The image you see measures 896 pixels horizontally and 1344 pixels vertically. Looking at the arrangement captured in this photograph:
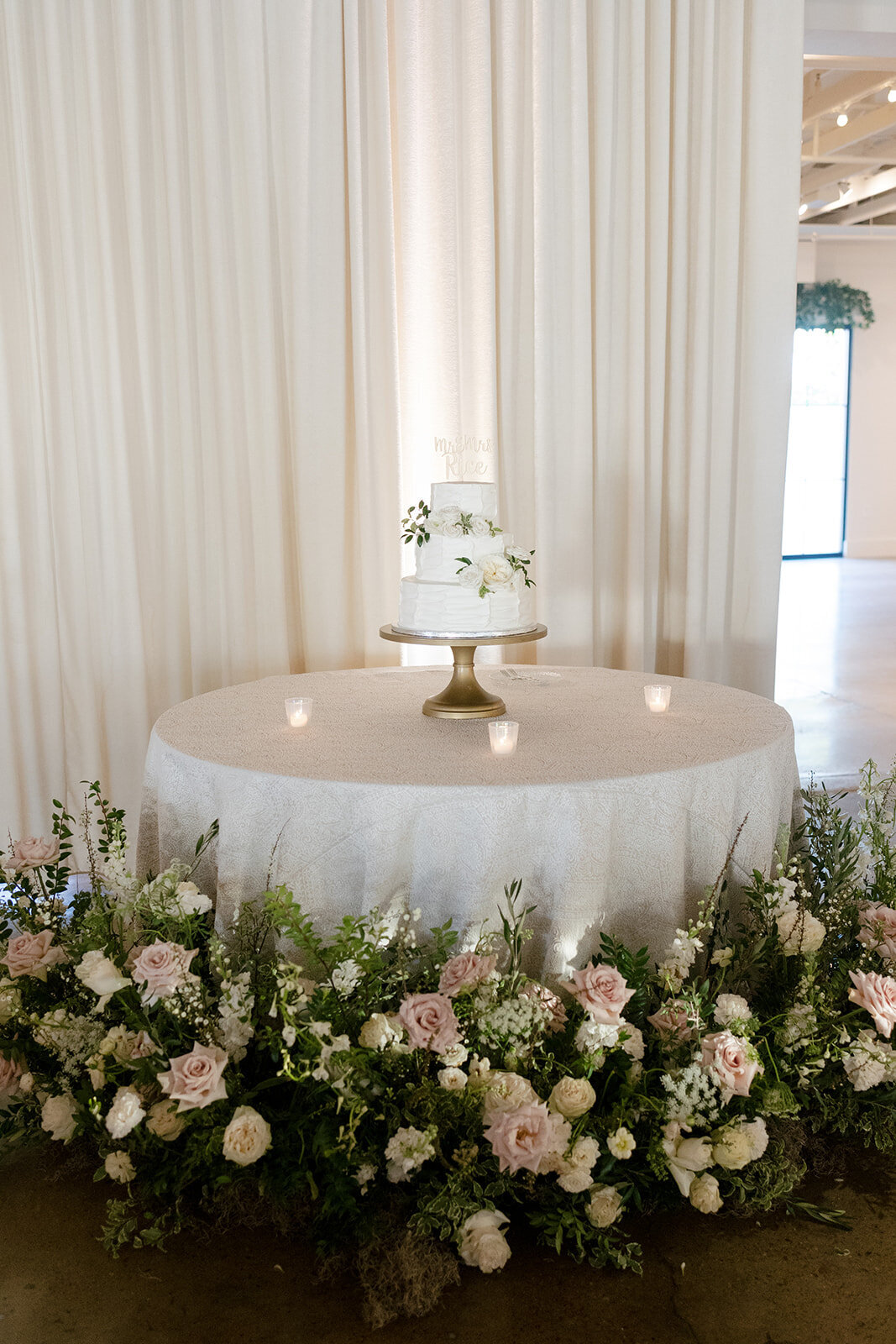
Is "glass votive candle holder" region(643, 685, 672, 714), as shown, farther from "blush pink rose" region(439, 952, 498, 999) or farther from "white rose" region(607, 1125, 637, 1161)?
"white rose" region(607, 1125, 637, 1161)

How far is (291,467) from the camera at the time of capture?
3621 mm

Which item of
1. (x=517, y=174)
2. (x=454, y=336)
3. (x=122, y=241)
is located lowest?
(x=454, y=336)

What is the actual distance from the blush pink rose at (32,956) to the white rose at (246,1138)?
1.84 feet

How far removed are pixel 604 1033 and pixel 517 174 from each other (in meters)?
2.74

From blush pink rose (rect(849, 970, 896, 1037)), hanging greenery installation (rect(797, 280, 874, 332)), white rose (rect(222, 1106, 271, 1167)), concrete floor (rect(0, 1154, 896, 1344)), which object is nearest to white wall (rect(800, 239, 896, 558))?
hanging greenery installation (rect(797, 280, 874, 332))

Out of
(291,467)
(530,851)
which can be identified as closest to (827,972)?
(530,851)

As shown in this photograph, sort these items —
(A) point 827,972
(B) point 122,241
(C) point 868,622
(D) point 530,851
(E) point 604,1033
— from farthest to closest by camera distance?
(C) point 868,622 → (B) point 122,241 → (A) point 827,972 → (D) point 530,851 → (E) point 604,1033

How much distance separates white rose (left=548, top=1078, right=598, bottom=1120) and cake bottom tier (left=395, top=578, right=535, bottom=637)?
91cm

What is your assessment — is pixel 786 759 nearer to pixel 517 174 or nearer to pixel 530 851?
pixel 530 851

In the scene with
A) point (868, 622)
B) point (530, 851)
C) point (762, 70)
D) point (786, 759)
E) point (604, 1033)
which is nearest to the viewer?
point (604, 1033)

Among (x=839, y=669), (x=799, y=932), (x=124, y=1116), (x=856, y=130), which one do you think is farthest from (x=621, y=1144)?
(x=856, y=130)

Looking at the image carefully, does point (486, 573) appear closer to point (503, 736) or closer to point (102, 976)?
point (503, 736)

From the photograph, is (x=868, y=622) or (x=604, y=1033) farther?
(x=868, y=622)

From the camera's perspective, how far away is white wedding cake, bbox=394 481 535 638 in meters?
2.39
